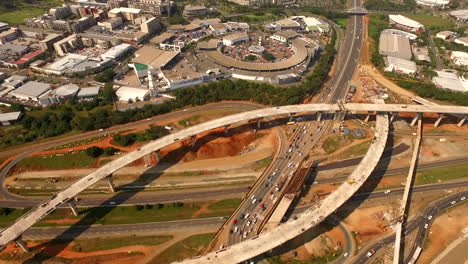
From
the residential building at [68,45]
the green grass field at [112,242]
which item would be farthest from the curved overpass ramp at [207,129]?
the residential building at [68,45]

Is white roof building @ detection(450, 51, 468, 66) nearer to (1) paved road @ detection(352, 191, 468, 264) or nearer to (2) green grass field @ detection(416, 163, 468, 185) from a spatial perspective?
(2) green grass field @ detection(416, 163, 468, 185)

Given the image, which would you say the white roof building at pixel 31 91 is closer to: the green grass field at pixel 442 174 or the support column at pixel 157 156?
the support column at pixel 157 156

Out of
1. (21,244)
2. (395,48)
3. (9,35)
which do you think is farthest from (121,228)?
(395,48)

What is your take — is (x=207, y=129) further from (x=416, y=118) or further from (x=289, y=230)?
(x=416, y=118)

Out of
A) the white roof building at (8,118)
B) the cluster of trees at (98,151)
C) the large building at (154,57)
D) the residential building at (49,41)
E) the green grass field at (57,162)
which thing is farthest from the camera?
the residential building at (49,41)

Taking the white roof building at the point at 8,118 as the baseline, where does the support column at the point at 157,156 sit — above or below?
below
